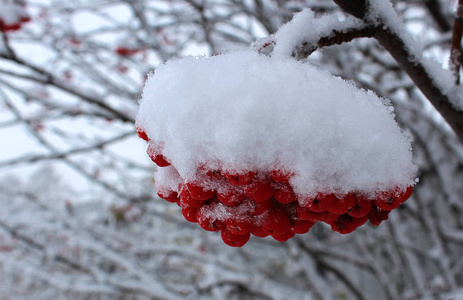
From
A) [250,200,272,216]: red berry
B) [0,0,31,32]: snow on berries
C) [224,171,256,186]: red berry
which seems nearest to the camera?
[224,171,256,186]: red berry

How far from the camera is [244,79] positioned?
0.61 meters

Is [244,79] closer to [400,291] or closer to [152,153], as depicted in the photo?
[152,153]

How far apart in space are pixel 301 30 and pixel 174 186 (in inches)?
16.5

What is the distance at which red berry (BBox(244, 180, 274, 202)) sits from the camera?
24.9 inches

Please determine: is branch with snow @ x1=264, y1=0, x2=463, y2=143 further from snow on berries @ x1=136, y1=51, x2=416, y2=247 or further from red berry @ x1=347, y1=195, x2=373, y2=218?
red berry @ x1=347, y1=195, x2=373, y2=218

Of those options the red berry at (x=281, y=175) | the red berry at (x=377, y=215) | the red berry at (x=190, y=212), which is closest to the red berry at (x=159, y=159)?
the red berry at (x=190, y=212)

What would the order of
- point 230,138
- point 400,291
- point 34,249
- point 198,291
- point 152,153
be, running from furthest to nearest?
point 400,291 → point 34,249 → point 198,291 → point 152,153 → point 230,138

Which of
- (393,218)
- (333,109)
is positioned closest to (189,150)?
(333,109)

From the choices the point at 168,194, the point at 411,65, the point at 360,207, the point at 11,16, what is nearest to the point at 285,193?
the point at 360,207

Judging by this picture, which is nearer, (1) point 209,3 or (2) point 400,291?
(2) point 400,291

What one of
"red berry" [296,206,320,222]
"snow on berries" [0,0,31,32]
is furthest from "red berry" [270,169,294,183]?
"snow on berries" [0,0,31,32]

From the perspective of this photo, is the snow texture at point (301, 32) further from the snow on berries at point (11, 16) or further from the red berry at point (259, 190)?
the snow on berries at point (11, 16)

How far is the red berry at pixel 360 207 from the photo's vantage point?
27.1 inches

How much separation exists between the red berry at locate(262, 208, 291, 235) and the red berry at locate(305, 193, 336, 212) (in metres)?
0.09
